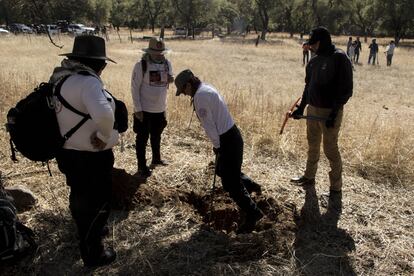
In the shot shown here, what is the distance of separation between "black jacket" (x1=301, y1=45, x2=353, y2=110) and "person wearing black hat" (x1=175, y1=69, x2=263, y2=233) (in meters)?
1.28

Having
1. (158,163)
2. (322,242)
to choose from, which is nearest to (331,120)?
(322,242)

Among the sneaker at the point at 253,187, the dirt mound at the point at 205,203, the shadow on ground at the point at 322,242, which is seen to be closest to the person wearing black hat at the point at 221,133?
Result: the dirt mound at the point at 205,203

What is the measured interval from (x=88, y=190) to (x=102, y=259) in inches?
21.9

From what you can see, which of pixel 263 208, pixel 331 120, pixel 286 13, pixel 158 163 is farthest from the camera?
pixel 286 13

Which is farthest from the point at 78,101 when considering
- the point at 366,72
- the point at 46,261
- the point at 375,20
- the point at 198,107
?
the point at 375,20

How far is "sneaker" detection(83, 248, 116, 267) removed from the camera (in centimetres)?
330

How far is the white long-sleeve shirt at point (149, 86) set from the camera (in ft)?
16.4

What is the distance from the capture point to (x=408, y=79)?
2036cm

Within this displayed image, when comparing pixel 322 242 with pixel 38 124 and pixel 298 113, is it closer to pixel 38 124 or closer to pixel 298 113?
pixel 298 113

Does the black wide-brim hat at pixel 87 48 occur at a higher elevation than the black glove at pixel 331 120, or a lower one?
higher

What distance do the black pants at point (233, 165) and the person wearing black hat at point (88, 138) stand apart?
39.9 inches

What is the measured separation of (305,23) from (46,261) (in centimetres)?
6770

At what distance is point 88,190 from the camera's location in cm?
321

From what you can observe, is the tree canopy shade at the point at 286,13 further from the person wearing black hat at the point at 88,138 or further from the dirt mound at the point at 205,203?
the person wearing black hat at the point at 88,138
